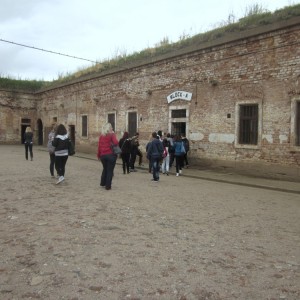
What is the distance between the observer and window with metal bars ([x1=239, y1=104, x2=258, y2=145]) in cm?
1343

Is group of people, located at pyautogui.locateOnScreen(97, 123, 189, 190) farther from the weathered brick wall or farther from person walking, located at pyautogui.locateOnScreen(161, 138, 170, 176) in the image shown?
the weathered brick wall

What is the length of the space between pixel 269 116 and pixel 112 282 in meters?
10.6

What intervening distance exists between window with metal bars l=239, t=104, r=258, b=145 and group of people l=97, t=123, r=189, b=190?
2.40 meters

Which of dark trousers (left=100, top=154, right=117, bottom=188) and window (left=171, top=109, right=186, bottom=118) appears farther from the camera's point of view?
window (left=171, top=109, right=186, bottom=118)

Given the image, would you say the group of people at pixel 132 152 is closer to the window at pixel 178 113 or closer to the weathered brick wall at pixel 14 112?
the window at pixel 178 113

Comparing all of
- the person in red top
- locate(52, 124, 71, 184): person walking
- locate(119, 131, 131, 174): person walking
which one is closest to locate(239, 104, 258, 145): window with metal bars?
locate(119, 131, 131, 174): person walking

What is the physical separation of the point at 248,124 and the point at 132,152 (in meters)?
4.97

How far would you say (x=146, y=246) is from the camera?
4.88 m

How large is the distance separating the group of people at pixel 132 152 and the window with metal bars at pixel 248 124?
240 cm

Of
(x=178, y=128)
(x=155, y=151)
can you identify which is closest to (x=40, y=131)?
(x=178, y=128)

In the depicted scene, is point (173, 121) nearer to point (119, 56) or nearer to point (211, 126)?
point (211, 126)

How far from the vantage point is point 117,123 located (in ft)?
70.0

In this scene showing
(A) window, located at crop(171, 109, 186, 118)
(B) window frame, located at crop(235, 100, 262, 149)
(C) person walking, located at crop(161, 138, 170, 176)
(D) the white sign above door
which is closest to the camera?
(B) window frame, located at crop(235, 100, 262, 149)

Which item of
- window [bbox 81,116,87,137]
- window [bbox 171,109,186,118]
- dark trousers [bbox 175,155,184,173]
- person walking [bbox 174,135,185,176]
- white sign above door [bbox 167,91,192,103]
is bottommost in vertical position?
dark trousers [bbox 175,155,184,173]
